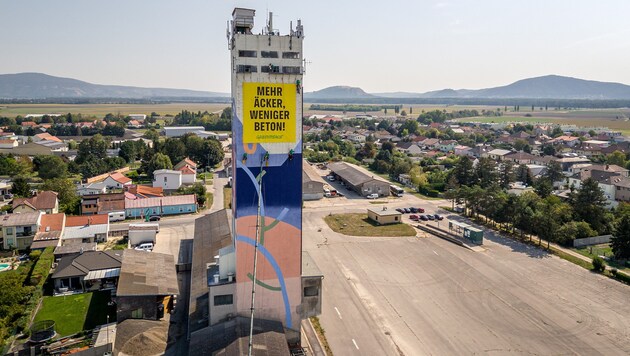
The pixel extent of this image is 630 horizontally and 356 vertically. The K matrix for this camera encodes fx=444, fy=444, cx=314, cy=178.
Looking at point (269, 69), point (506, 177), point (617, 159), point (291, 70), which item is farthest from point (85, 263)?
point (617, 159)

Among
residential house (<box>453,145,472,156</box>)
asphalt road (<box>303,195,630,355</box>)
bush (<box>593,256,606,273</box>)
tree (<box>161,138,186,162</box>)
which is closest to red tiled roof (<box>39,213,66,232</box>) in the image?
asphalt road (<box>303,195,630,355</box>)

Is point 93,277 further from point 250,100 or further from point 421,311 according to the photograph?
point 421,311

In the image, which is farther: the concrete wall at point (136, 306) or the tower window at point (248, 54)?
the concrete wall at point (136, 306)

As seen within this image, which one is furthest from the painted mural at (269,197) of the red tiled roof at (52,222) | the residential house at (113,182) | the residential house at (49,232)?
the residential house at (113,182)

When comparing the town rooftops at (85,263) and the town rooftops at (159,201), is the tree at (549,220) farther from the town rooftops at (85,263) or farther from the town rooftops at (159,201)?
the town rooftops at (159,201)

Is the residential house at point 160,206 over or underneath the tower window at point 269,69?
underneath

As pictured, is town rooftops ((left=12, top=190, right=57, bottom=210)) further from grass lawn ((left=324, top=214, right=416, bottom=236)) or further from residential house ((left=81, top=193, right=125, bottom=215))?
grass lawn ((left=324, top=214, right=416, bottom=236))

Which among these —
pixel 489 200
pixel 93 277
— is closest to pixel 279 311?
pixel 93 277
